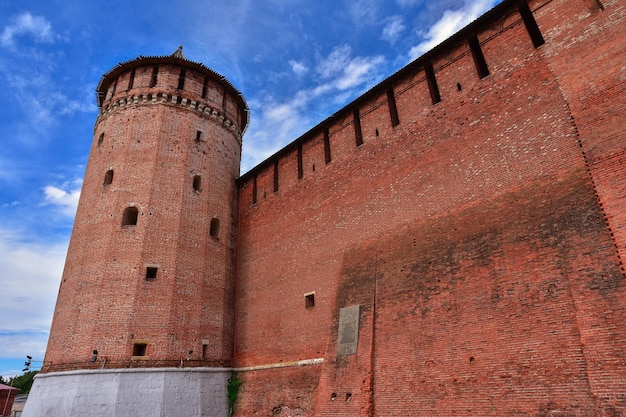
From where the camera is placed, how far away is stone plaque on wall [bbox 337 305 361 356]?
1006 cm

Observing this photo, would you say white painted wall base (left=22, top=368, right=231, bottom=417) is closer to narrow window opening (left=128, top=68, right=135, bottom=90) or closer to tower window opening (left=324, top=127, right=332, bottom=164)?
tower window opening (left=324, top=127, right=332, bottom=164)

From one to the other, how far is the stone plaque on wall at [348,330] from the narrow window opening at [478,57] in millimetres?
6880

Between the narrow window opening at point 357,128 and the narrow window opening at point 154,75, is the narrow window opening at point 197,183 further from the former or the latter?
the narrow window opening at point 357,128

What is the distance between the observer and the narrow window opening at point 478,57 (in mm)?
10461

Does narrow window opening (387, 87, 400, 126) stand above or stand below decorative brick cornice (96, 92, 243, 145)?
below

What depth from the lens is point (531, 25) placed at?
1005cm

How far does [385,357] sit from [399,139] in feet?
19.5

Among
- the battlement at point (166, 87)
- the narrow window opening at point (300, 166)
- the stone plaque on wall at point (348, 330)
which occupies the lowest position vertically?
the stone plaque on wall at point (348, 330)

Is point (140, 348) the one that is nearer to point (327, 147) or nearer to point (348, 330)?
point (348, 330)

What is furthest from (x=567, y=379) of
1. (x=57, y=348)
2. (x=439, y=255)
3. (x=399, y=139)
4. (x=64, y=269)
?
(x=64, y=269)

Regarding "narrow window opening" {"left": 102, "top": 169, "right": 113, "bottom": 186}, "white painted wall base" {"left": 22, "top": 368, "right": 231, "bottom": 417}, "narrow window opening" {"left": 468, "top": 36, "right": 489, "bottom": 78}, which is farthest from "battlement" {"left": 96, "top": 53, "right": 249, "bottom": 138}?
"narrow window opening" {"left": 468, "top": 36, "right": 489, "bottom": 78}

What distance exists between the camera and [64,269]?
47.1 feet

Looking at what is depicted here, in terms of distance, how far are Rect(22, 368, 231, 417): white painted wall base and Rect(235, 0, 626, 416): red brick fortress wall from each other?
1720mm

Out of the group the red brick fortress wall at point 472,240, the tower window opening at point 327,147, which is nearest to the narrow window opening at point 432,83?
the red brick fortress wall at point 472,240
